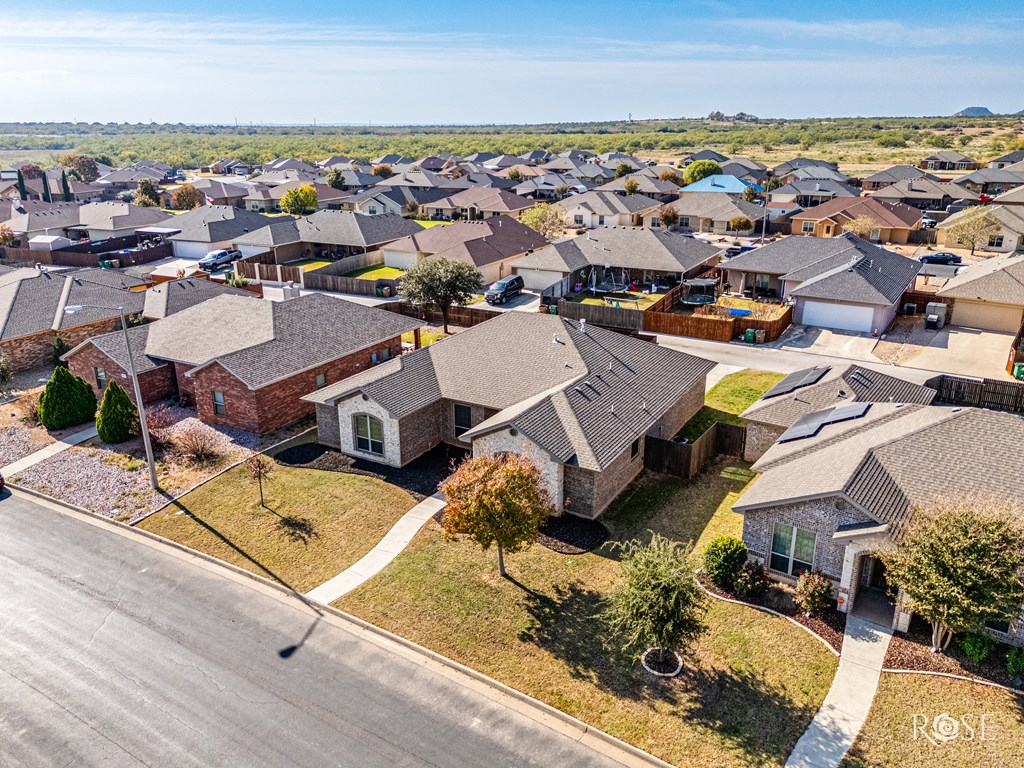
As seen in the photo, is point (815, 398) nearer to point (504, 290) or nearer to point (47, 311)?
point (504, 290)

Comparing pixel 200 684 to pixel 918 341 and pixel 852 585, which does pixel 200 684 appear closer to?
pixel 852 585

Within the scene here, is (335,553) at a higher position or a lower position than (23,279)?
lower

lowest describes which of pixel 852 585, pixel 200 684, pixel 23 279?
pixel 200 684

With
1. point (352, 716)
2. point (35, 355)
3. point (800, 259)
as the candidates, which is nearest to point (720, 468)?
point (352, 716)

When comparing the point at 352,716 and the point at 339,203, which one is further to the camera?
the point at 339,203

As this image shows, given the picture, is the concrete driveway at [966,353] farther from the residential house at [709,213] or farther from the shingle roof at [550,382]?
the residential house at [709,213]

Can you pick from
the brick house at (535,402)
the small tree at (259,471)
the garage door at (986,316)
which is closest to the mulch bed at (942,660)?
the brick house at (535,402)
